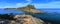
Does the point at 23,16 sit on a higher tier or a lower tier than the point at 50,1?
lower

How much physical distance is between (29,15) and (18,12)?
311 mm

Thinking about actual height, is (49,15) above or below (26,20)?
above

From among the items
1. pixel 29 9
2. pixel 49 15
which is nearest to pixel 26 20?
pixel 29 9

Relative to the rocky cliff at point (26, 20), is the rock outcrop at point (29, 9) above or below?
above

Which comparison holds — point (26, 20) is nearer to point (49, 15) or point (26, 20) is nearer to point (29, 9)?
point (29, 9)

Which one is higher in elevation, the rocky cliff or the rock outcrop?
the rock outcrop

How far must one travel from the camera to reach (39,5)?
4.17 meters

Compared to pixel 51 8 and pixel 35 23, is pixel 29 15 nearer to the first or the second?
pixel 35 23

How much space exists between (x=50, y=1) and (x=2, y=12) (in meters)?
1.35


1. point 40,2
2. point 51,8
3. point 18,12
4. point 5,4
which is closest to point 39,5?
point 40,2

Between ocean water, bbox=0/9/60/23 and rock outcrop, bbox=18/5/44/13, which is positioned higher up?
rock outcrop, bbox=18/5/44/13

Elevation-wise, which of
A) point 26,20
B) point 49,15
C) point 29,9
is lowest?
point 26,20

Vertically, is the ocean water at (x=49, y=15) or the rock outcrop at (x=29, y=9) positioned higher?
the rock outcrop at (x=29, y=9)

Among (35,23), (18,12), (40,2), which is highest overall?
(40,2)
